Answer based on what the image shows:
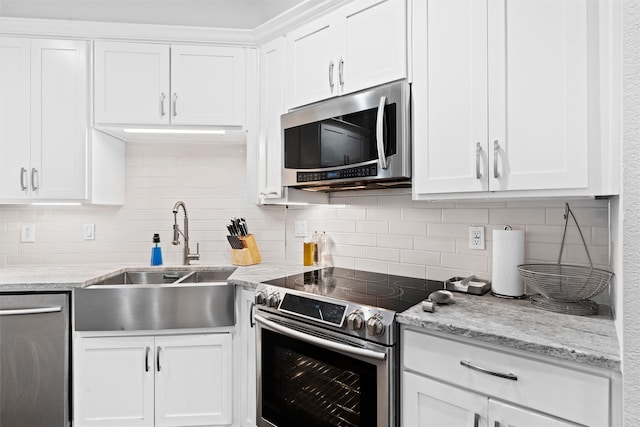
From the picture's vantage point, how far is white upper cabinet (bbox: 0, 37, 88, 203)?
2045mm

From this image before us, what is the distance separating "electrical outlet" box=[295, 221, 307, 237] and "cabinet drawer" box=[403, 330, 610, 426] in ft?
4.09

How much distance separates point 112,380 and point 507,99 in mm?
2278

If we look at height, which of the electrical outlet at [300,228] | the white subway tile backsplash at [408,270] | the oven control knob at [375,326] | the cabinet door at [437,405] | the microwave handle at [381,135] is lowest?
the cabinet door at [437,405]

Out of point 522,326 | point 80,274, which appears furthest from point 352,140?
point 80,274

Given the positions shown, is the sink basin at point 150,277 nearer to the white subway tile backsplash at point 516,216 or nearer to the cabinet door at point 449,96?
the cabinet door at point 449,96

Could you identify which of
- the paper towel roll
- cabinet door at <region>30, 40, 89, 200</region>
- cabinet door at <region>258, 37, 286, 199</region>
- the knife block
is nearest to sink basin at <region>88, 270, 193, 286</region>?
the knife block

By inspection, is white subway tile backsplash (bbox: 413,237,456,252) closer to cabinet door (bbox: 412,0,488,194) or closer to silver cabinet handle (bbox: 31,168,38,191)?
cabinet door (bbox: 412,0,488,194)

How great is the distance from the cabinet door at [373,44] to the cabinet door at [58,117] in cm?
164

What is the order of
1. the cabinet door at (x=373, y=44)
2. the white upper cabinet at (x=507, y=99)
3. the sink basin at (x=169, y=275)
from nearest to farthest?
1. the white upper cabinet at (x=507, y=99)
2. the cabinet door at (x=373, y=44)
3. the sink basin at (x=169, y=275)

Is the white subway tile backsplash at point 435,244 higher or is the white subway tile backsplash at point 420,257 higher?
the white subway tile backsplash at point 435,244

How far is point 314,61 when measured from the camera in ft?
6.14

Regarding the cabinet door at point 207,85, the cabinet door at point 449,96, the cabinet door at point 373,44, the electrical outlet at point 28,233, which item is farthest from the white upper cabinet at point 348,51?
the electrical outlet at point 28,233

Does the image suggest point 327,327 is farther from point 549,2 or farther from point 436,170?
point 549,2

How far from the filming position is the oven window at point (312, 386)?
4.40 ft
